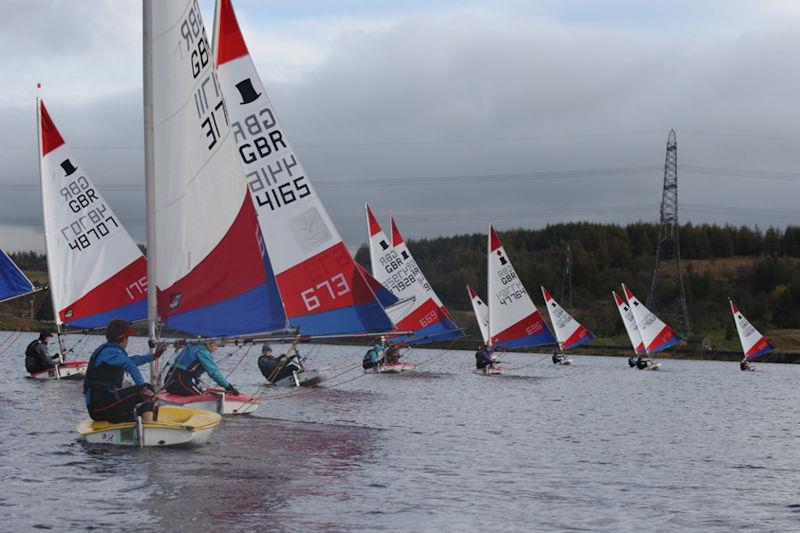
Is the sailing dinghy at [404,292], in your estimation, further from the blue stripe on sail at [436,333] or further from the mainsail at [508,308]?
the mainsail at [508,308]

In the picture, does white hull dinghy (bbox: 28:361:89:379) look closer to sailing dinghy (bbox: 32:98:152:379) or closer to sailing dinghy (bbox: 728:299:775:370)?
sailing dinghy (bbox: 32:98:152:379)

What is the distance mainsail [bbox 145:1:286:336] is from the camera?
64.6 feet

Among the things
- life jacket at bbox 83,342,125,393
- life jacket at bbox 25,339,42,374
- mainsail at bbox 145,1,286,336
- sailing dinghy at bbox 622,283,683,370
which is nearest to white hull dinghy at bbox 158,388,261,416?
mainsail at bbox 145,1,286,336

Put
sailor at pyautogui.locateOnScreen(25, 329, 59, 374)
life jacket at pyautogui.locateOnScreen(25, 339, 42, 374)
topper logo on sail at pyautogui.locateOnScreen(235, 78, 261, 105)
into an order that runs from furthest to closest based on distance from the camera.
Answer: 1. life jacket at pyautogui.locateOnScreen(25, 339, 42, 374)
2. sailor at pyautogui.locateOnScreen(25, 329, 59, 374)
3. topper logo on sail at pyautogui.locateOnScreen(235, 78, 261, 105)

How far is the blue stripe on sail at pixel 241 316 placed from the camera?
1997cm

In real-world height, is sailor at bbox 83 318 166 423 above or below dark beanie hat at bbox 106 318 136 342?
below

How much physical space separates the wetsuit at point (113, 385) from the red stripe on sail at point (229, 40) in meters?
10.6

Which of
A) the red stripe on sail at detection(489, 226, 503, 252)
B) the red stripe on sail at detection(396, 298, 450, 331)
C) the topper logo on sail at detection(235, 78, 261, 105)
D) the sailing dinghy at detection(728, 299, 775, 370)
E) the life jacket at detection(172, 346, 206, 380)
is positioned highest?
the topper logo on sail at detection(235, 78, 261, 105)

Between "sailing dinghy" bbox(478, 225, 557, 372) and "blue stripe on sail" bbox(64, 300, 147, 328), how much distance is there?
1981cm

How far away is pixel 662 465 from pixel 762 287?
414 feet

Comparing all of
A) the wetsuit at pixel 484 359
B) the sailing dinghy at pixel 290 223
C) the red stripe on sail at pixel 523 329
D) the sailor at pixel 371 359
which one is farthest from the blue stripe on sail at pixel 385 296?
the red stripe on sail at pixel 523 329

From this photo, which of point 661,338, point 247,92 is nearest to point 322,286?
point 247,92

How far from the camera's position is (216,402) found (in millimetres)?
23516

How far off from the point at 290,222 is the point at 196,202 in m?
7.13
